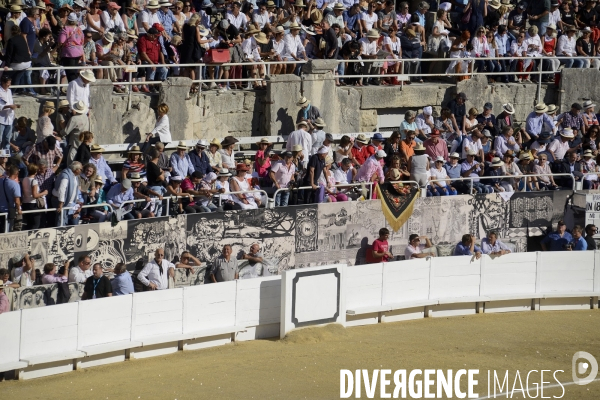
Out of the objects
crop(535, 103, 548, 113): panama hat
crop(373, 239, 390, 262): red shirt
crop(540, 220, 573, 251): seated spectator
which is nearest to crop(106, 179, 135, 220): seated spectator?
crop(373, 239, 390, 262): red shirt

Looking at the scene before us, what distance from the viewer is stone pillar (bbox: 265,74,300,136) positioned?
23969 millimetres

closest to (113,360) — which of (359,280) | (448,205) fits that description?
(359,280)

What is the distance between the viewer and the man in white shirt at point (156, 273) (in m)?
19.6

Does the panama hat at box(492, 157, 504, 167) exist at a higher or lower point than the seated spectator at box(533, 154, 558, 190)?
higher

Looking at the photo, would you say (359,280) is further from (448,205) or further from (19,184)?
(19,184)

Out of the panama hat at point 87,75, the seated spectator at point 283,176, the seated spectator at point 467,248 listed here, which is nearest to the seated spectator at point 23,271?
the panama hat at point 87,75

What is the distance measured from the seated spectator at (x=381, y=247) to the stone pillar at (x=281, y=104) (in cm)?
330

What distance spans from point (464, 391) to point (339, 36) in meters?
9.37

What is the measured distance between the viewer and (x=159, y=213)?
66.4 feet

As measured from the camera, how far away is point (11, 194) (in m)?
18.6

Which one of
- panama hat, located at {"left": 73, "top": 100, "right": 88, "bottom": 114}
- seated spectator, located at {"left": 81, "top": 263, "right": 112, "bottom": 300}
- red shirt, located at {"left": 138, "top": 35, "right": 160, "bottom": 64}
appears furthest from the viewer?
red shirt, located at {"left": 138, "top": 35, "right": 160, "bottom": 64}

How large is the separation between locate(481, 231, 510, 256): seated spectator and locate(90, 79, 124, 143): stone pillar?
23.0 ft

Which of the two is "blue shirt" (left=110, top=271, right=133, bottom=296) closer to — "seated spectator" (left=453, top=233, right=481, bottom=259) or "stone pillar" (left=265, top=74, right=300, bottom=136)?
"stone pillar" (left=265, top=74, right=300, bottom=136)

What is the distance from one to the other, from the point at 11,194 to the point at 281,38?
7596 mm
